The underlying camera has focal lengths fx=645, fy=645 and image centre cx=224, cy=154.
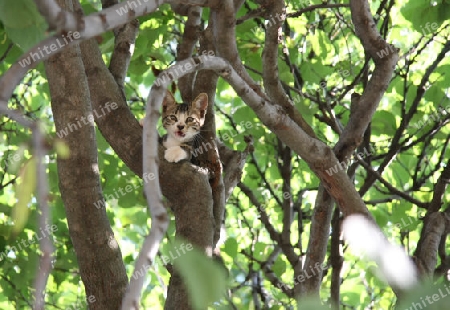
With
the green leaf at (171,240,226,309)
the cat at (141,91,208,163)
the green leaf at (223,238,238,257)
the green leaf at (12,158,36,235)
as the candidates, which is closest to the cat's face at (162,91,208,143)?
the cat at (141,91,208,163)

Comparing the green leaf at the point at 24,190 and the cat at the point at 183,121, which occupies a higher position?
the cat at the point at 183,121

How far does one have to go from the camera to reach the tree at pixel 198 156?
4.48 ft

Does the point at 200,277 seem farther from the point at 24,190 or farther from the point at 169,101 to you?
the point at 169,101

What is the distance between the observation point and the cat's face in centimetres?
432

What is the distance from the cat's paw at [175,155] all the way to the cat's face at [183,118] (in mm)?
478

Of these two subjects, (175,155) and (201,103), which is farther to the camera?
(201,103)

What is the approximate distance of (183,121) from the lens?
4.75 m

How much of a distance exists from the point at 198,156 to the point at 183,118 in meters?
0.78

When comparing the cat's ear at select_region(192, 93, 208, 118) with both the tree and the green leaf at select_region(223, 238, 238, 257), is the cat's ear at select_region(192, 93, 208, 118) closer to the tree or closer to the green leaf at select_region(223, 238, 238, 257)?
the tree

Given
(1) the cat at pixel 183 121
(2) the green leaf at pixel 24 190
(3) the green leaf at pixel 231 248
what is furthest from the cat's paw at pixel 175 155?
(2) the green leaf at pixel 24 190

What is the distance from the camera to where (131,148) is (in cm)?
347

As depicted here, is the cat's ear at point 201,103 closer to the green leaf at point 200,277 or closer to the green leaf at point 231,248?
the green leaf at point 231,248

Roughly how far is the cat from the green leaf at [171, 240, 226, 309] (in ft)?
9.85

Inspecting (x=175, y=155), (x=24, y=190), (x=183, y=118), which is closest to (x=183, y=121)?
(x=183, y=118)
